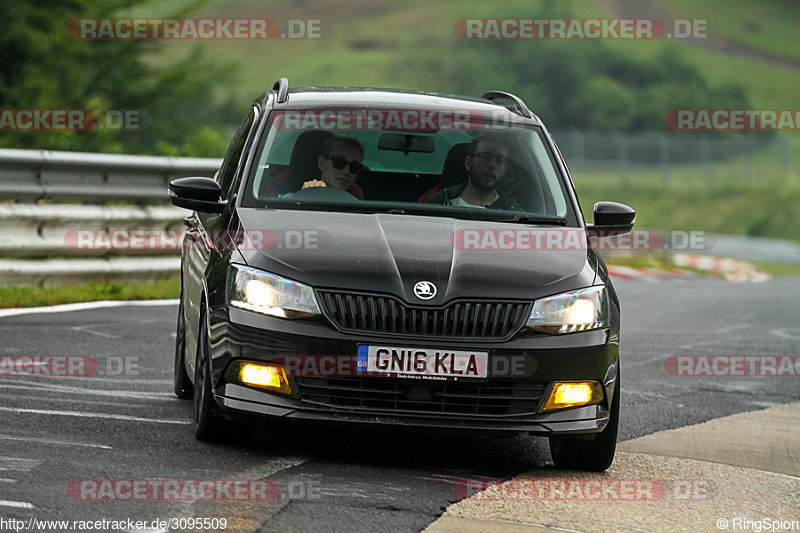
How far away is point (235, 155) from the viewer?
7.76 metres

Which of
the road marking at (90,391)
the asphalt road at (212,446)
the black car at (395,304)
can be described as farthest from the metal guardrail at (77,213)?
the black car at (395,304)

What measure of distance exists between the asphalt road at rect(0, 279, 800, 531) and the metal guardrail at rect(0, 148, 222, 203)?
5.29 ft

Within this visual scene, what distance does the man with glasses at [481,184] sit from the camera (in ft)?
23.5

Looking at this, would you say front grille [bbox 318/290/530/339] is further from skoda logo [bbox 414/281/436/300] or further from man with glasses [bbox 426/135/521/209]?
man with glasses [bbox 426/135/521/209]

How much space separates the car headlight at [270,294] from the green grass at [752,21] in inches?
5621

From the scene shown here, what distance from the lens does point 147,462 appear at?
5965mm

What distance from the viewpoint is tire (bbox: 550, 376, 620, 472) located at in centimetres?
641

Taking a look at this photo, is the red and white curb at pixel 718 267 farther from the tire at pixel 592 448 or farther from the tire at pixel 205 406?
the tire at pixel 205 406

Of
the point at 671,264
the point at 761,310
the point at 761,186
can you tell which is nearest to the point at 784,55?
the point at 761,186

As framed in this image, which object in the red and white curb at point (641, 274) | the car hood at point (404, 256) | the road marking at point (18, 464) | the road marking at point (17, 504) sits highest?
Result: the car hood at point (404, 256)

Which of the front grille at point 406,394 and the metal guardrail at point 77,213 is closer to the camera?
the front grille at point 406,394

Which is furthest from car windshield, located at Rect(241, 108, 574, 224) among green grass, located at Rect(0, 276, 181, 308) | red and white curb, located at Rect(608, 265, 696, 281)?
red and white curb, located at Rect(608, 265, 696, 281)

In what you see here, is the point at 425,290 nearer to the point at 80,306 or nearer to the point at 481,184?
the point at 481,184

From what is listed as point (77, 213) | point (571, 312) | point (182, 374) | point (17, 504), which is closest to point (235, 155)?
point (182, 374)
